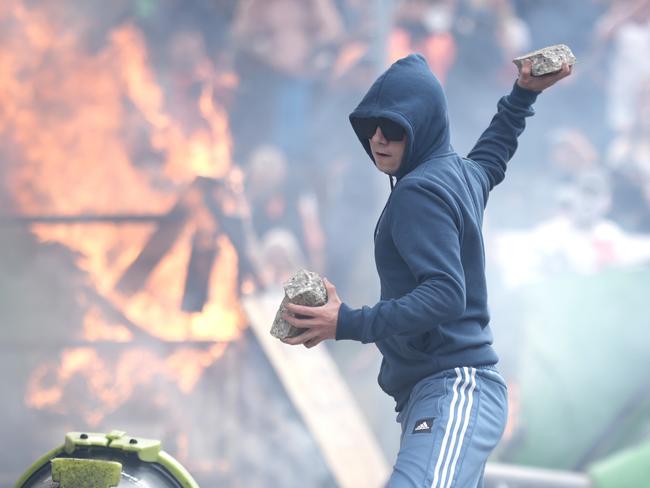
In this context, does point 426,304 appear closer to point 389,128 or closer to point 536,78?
point 389,128

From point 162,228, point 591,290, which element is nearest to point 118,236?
point 162,228

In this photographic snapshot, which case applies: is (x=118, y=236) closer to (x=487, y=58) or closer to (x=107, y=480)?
(x=487, y=58)

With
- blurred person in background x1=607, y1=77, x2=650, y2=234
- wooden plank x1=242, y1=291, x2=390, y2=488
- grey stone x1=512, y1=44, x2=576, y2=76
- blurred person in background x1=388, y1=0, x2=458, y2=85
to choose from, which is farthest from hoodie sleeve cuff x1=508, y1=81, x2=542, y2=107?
blurred person in background x1=607, y1=77, x2=650, y2=234

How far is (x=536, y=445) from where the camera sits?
27.3 ft

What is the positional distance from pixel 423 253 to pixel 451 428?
20.5 inches

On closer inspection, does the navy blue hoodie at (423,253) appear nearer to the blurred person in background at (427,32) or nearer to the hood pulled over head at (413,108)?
the hood pulled over head at (413,108)

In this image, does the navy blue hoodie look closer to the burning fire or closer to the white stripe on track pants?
the white stripe on track pants

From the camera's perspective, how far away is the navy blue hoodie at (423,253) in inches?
105

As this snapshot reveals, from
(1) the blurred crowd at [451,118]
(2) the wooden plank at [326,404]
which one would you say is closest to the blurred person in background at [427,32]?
(1) the blurred crowd at [451,118]

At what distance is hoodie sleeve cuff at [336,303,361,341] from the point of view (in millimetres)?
2748

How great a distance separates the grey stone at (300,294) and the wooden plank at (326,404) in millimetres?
5204

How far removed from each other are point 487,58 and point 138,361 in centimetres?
430

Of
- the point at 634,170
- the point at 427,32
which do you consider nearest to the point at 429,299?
the point at 427,32

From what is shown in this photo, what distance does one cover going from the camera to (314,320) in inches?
109
